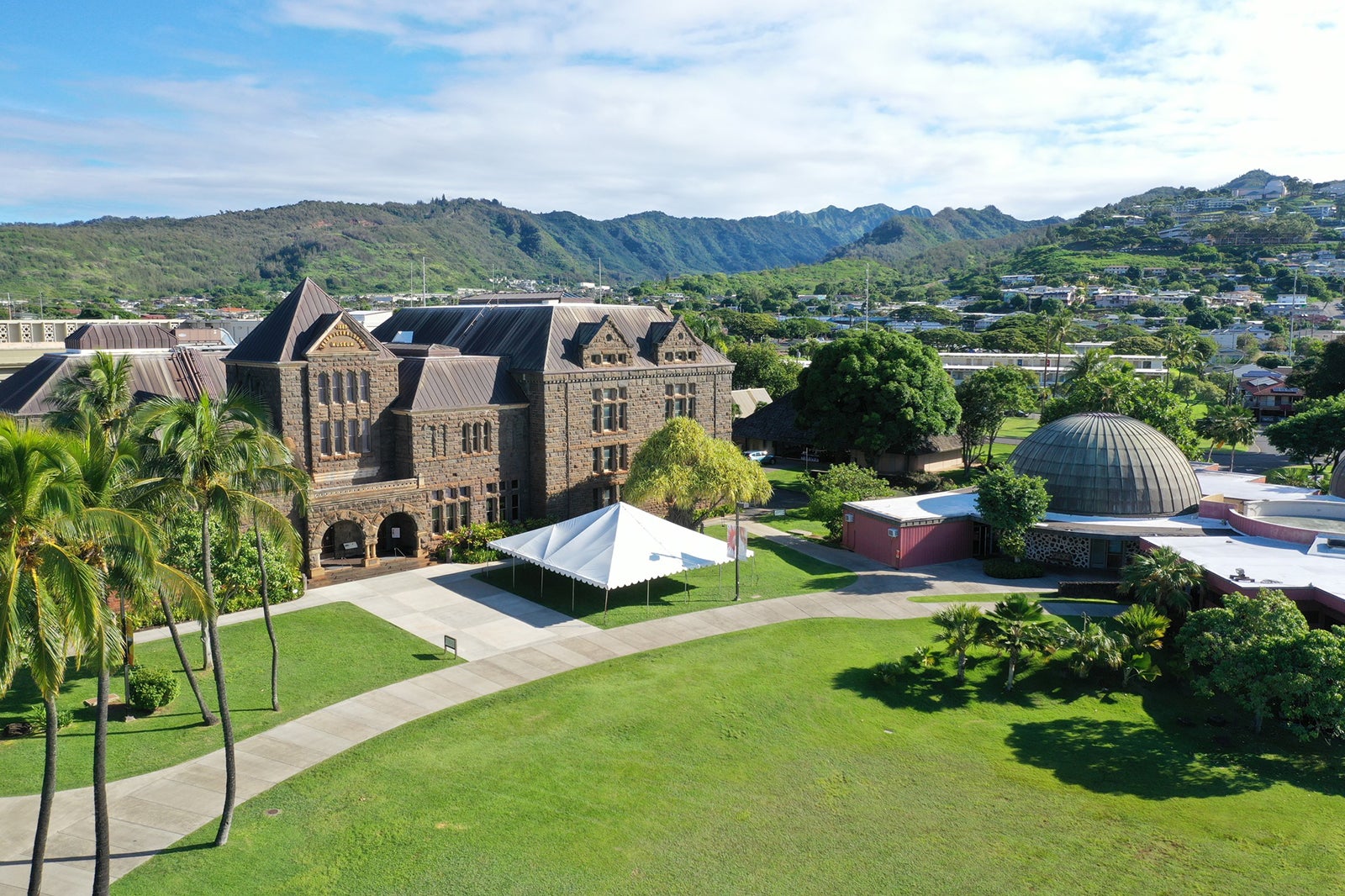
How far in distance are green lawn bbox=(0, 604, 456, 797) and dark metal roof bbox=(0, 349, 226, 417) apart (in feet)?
43.9

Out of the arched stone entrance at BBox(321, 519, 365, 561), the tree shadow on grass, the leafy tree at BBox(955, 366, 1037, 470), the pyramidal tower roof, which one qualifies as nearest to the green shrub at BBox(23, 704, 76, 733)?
the arched stone entrance at BBox(321, 519, 365, 561)

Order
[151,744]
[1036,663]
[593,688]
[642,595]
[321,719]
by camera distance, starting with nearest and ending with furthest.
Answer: [151,744] → [321,719] → [593,688] → [1036,663] → [642,595]

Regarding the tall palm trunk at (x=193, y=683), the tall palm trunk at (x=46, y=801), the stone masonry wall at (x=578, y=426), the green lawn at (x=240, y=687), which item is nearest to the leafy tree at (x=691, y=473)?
the stone masonry wall at (x=578, y=426)

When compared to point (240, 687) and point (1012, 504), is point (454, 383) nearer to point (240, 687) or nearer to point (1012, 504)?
point (240, 687)

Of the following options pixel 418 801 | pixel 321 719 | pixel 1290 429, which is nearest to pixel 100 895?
A: pixel 418 801

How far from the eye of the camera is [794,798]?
2669cm

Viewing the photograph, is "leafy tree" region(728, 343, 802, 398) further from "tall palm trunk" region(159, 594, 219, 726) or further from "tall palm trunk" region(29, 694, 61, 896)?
"tall palm trunk" region(29, 694, 61, 896)

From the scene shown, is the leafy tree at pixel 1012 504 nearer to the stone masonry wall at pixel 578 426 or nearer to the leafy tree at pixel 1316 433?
the stone masonry wall at pixel 578 426

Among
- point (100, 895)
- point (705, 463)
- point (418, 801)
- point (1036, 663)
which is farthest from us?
point (705, 463)

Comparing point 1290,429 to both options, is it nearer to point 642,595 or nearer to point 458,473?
point 642,595

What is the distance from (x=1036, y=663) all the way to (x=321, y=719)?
26.7m

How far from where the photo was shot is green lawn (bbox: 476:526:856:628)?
4344 centimetres

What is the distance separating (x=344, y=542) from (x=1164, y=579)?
133 feet

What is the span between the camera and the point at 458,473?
174ft
